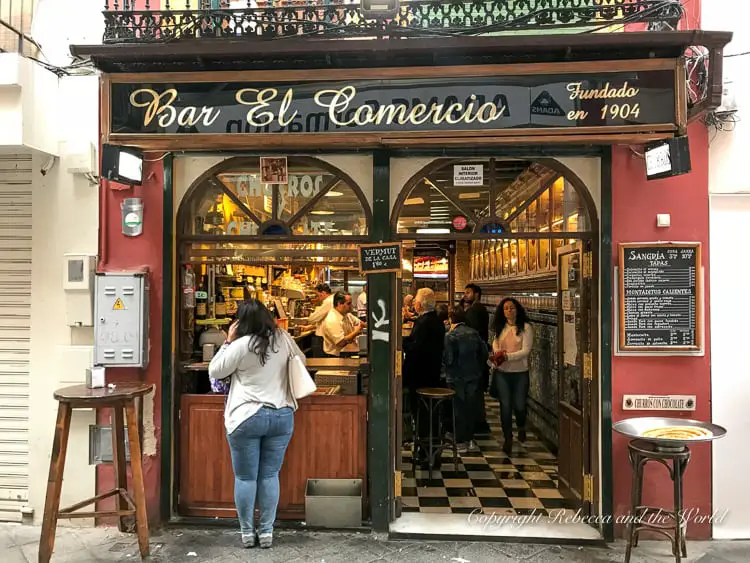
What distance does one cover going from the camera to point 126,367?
194 inches

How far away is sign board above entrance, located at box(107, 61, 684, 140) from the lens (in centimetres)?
402

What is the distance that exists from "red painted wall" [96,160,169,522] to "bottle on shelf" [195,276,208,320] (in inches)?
16.1

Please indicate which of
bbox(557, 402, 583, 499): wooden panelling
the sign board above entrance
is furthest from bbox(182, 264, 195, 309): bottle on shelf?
bbox(557, 402, 583, 499): wooden panelling

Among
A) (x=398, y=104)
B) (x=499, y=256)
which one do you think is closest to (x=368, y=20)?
(x=398, y=104)

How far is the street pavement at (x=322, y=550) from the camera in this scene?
437 centimetres

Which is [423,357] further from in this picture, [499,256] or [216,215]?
[499,256]

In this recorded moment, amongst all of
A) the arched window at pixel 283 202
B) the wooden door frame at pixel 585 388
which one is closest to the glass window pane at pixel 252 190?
the arched window at pixel 283 202

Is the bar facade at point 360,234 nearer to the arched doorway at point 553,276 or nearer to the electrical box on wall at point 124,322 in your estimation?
the arched doorway at point 553,276

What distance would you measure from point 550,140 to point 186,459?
154 inches

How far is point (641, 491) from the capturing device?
14.6 ft

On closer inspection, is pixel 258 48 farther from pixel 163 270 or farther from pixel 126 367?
pixel 126 367

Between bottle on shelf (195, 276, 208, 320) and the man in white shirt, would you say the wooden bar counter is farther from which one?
the man in white shirt

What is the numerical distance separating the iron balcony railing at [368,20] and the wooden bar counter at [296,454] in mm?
2888

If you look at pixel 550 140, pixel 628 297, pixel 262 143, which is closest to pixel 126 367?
pixel 262 143
